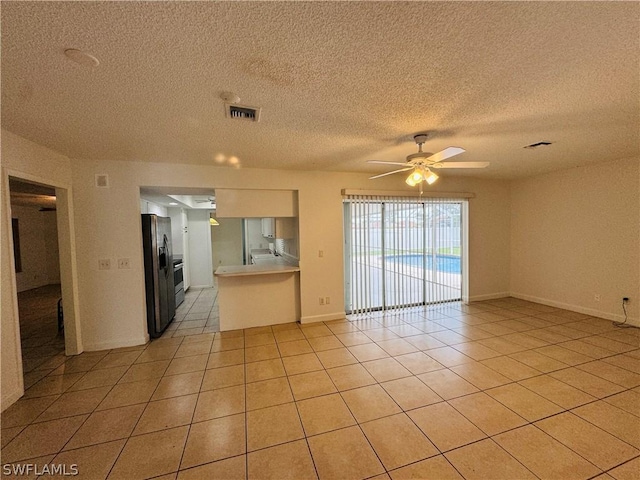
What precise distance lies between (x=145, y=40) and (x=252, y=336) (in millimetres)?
3325

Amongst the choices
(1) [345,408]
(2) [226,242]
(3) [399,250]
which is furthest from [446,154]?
(2) [226,242]

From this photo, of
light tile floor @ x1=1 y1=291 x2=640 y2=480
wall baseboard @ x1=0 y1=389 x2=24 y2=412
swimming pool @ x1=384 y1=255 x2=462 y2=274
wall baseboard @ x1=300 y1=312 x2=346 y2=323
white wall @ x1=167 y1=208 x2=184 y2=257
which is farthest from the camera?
white wall @ x1=167 y1=208 x2=184 y2=257

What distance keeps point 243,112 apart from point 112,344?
3.36 m

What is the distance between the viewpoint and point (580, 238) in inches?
164

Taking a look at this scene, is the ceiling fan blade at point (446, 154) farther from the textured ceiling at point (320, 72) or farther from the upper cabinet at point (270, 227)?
the upper cabinet at point (270, 227)

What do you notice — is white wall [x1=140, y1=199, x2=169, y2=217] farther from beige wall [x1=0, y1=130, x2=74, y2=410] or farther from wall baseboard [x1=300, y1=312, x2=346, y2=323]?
wall baseboard [x1=300, y1=312, x2=346, y2=323]

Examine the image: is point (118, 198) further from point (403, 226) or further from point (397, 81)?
point (403, 226)

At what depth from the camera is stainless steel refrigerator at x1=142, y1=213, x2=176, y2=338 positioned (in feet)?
11.7

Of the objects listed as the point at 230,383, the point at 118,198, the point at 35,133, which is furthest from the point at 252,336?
the point at 35,133

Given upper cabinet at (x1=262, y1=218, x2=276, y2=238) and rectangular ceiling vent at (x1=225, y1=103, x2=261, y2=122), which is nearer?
rectangular ceiling vent at (x1=225, y1=103, x2=261, y2=122)

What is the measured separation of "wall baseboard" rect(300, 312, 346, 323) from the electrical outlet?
2494 mm

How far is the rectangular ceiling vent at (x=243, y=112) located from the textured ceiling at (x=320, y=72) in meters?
0.08

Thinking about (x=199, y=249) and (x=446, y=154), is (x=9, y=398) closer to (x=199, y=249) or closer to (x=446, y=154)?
(x=446, y=154)

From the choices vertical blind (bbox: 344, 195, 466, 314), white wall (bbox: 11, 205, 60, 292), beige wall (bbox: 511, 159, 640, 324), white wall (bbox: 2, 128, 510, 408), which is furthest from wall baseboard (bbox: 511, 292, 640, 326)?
white wall (bbox: 11, 205, 60, 292)
